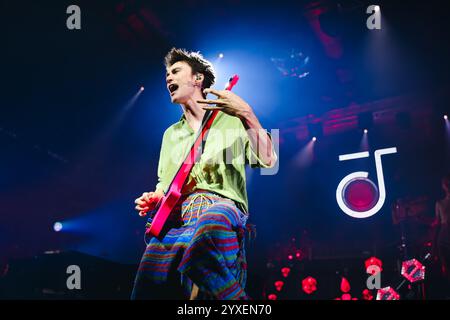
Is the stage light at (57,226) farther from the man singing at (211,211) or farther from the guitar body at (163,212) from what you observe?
the guitar body at (163,212)

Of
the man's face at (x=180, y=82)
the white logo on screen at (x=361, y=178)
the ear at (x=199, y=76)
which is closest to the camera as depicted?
the man's face at (x=180, y=82)

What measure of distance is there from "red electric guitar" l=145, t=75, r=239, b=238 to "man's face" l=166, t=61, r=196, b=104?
0.35 meters

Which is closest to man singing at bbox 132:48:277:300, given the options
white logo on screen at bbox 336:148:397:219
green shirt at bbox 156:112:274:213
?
green shirt at bbox 156:112:274:213

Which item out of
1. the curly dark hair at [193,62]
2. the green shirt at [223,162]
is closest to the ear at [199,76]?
the curly dark hair at [193,62]

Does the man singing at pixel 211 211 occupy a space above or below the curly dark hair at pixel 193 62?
below

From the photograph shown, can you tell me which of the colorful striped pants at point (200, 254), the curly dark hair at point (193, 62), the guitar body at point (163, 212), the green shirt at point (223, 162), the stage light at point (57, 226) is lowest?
the colorful striped pants at point (200, 254)

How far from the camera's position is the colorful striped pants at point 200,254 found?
1.88 meters

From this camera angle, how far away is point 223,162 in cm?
228

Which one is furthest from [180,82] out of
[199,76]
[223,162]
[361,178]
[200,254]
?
[361,178]

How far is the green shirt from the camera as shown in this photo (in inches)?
89.2

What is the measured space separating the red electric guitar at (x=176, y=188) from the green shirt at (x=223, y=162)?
5cm

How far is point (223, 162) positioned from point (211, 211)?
39 cm

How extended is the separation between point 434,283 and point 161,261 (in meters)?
6.00
